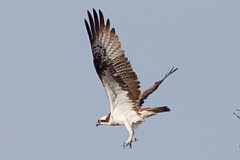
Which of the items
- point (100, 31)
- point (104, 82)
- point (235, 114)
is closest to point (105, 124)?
point (104, 82)

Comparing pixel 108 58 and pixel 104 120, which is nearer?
pixel 108 58

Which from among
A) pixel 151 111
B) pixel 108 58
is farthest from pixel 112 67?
pixel 151 111

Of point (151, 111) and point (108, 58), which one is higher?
point (108, 58)

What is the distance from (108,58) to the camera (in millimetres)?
8938

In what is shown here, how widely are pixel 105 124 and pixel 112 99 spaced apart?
834 mm

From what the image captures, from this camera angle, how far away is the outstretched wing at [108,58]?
29.1 ft

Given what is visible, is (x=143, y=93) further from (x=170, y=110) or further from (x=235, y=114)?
(x=235, y=114)

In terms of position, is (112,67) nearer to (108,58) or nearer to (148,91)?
(108,58)

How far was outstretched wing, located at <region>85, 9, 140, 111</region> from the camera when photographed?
8.88 meters

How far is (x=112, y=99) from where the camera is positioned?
9266 millimetres

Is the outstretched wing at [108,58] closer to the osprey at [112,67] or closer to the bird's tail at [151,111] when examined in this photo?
the osprey at [112,67]

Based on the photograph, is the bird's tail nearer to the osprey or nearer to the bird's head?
the osprey

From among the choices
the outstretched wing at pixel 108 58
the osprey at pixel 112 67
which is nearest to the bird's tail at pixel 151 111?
the osprey at pixel 112 67

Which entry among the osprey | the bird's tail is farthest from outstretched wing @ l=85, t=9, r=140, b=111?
the bird's tail
